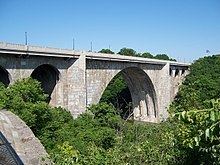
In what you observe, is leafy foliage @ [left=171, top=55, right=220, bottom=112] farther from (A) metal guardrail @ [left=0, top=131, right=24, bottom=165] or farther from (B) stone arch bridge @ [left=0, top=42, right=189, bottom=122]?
(A) metal guardrail @ [left=0, top=131, right=24, bottom=165]

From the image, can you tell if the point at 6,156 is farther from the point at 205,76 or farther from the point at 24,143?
the point at 205,76

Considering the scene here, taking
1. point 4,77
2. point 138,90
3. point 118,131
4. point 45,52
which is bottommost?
point 118,131

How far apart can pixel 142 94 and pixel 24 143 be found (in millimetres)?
33471

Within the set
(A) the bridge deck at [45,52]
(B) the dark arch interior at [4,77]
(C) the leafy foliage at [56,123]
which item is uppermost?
(A) the bridge deck at [45,52]

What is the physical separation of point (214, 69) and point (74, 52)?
29011 mm

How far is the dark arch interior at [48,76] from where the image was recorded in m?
22.1

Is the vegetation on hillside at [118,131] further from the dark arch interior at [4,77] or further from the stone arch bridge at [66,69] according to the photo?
the stone arch bridge at [66,69]

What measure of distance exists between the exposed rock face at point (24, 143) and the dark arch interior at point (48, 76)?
13088mm

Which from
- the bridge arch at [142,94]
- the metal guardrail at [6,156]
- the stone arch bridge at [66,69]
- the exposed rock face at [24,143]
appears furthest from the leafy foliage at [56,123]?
the bridge arch at [142,94]

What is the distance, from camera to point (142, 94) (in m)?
40.0

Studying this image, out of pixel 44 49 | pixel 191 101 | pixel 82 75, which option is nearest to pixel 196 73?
pixel 82 75

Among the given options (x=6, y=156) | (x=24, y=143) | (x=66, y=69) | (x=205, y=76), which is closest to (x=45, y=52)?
(x=66, y=69)

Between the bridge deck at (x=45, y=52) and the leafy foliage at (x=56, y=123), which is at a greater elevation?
the bridge deck at (x=45, y=52)

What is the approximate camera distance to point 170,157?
608 centimetres
